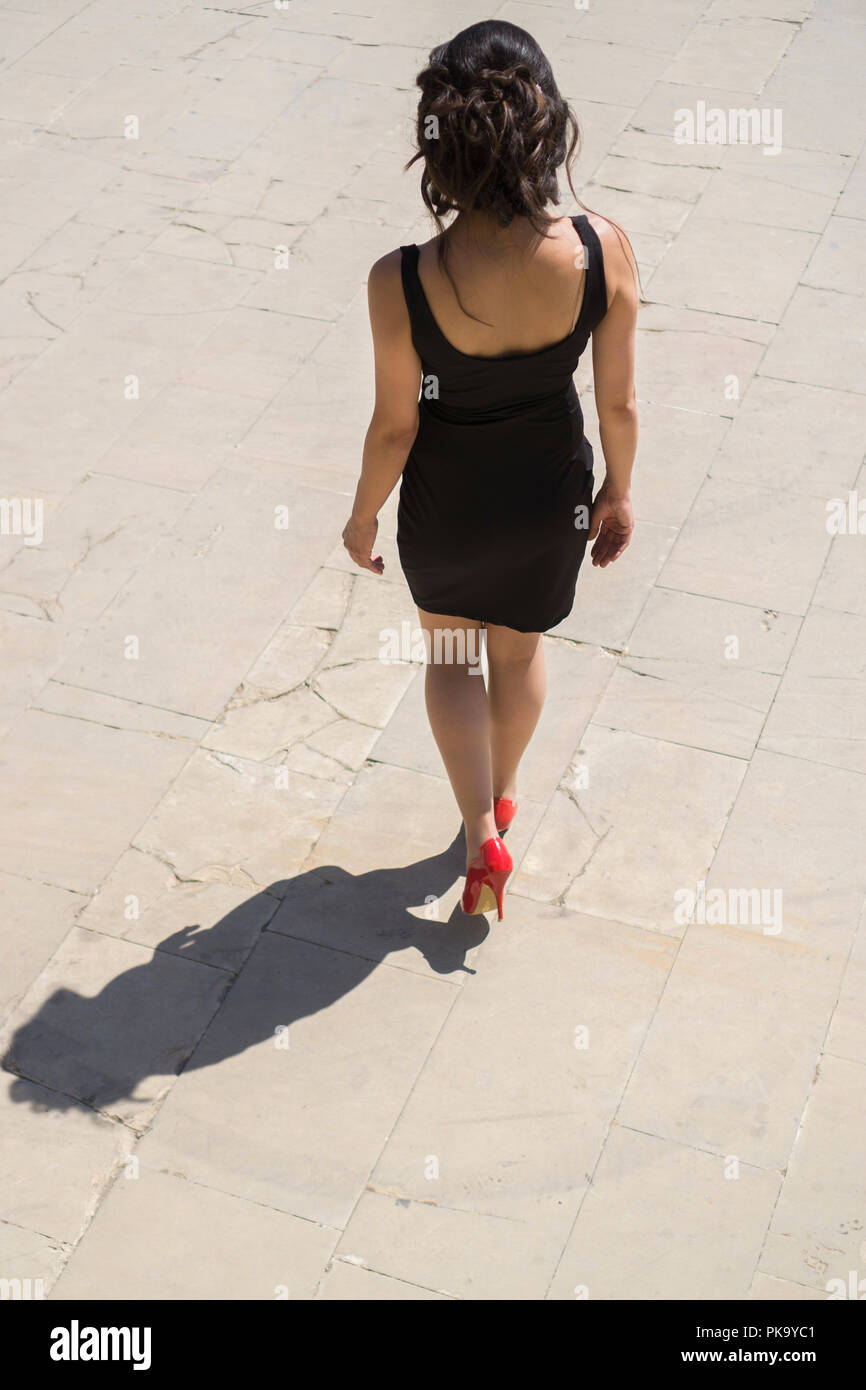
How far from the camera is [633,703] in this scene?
349cm

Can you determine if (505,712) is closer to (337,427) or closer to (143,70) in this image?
(337,427)

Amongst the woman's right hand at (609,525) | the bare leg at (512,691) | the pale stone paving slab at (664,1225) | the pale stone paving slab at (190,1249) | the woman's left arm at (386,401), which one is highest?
the woman's left arm at (386,401)

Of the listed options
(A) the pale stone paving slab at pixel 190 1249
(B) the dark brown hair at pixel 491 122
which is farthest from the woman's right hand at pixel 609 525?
(A) the pale stone paving slab at pixel 190 1249

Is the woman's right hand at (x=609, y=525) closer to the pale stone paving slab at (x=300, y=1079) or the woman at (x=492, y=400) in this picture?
the woman at (x=492, y=400)

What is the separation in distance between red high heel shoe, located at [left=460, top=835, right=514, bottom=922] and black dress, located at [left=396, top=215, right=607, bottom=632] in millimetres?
500

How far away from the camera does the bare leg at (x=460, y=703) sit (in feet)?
9.32

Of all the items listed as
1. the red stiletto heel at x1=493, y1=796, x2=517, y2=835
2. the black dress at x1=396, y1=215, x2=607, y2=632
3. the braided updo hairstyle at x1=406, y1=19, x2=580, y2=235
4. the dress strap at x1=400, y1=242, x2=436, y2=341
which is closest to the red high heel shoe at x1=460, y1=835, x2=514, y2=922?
the red stiletto heel at x1=493, y1=796, x2=517, y2=835

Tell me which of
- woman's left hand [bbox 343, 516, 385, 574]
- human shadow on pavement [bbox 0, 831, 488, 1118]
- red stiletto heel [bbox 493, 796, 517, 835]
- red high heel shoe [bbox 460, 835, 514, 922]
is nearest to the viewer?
woman's left hand [bbox 343, 516, 385, 574]

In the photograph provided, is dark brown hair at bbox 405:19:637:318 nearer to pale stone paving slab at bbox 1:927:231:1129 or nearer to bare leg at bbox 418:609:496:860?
bare leg at bbox 418:609:496:860

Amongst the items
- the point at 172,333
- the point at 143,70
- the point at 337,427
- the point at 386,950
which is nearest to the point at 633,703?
the point at 386,950

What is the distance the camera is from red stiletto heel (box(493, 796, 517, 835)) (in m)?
3.15

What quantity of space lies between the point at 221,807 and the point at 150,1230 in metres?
1.05

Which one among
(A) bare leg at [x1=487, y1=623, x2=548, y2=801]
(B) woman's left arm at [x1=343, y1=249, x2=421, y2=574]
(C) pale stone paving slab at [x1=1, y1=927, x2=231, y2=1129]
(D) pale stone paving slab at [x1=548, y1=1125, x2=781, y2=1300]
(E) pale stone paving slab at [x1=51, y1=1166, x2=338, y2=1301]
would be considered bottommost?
(E) pale stone paving slab at [x1=51, y1=1166, x2=338, y2=1301]

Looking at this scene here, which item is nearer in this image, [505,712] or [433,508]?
[433,508]
